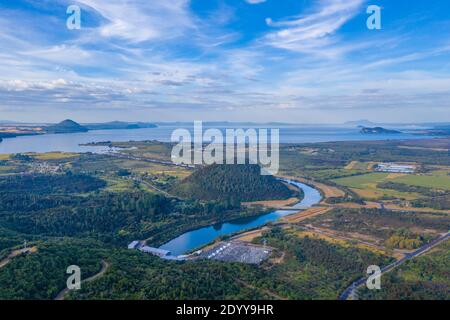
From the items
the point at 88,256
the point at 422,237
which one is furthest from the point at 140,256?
the point at 422,237

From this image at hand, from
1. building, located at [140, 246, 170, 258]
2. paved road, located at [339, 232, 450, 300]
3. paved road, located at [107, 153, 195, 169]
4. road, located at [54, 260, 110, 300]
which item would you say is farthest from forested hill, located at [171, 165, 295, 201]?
road, located at [54, 260, 110, 300]

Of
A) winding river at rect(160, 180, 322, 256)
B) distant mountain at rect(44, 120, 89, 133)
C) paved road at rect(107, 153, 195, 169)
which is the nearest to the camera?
winding river at rect(160, 180, 322, 256)

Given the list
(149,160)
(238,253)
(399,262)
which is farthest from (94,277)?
(149,160)

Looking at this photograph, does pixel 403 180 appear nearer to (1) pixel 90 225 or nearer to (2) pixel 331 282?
(2) pixel 331 282

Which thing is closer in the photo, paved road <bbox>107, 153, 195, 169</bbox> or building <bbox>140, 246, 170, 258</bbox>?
building <bbox>140, 246, 170, 258</bbox>

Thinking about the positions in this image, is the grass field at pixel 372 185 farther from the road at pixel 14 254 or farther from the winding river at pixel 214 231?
the road at pixel 14 254

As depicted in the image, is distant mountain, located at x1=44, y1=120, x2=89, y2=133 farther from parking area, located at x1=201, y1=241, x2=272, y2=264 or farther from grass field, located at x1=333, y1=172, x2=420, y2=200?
parking area, located at x1=201, y1=241, x2=272, y2=264

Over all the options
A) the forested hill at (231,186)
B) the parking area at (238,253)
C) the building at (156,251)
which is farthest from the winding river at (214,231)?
the forested hill at (231,186)
